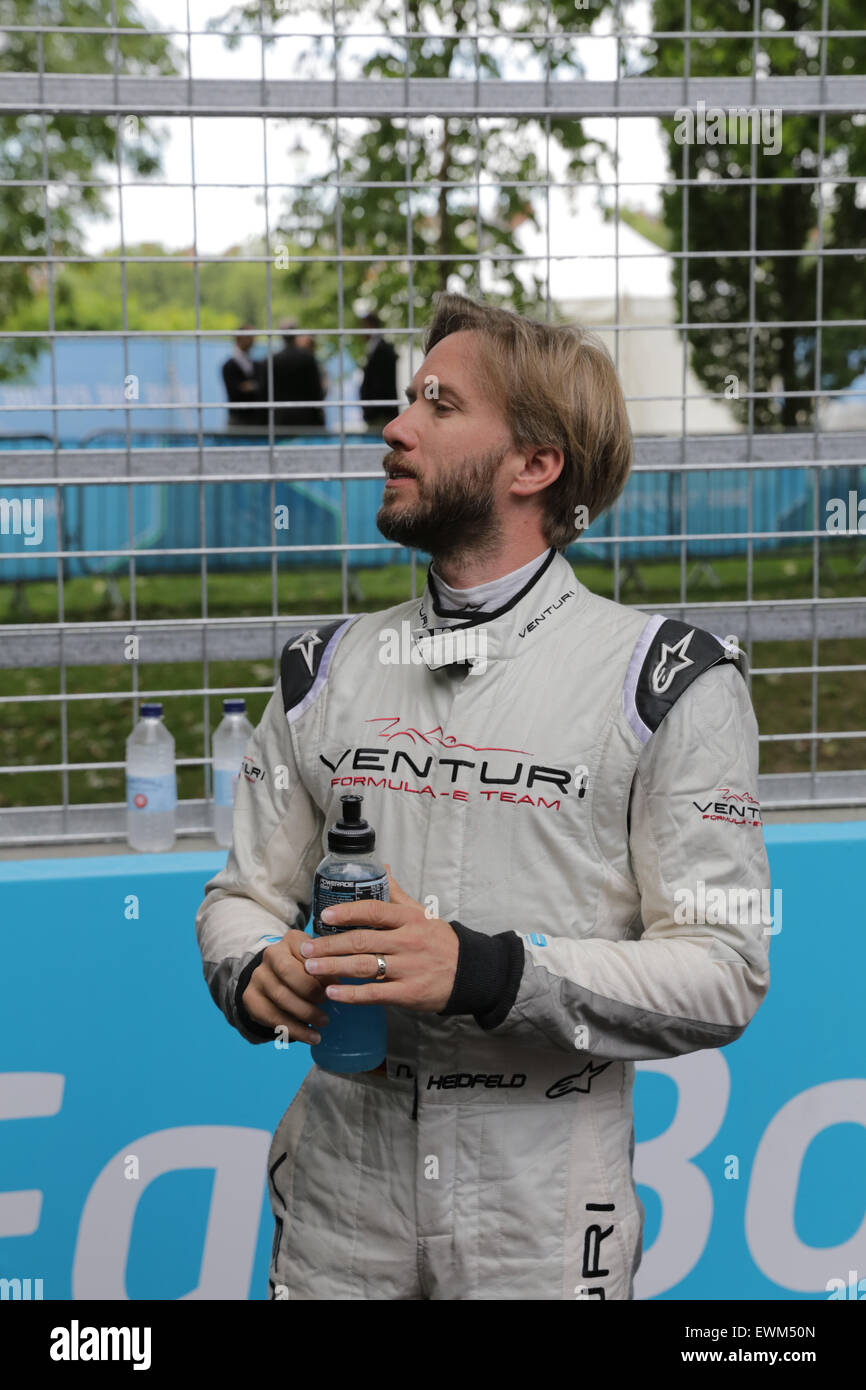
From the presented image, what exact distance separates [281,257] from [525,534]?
3.81 ft

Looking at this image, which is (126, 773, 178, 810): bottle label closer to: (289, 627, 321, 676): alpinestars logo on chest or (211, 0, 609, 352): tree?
(289, 627, 321, 676): alpinestars logo on chest

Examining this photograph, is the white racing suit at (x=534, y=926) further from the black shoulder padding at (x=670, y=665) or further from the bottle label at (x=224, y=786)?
the bottle label at (x=224, y=786)

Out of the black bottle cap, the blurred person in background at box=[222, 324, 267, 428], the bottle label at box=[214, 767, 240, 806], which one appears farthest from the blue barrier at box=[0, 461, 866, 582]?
the blurred person in background at box=[222, 324, 267, 428]

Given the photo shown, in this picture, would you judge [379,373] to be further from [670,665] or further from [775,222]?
[775,222]

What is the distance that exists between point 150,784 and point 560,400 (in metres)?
1.51

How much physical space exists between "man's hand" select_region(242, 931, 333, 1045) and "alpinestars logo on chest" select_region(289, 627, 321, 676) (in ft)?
1.48

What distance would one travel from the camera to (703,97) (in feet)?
10.6

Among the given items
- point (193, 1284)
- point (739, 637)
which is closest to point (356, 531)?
point (739, 637)

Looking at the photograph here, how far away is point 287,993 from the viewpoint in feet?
5.78

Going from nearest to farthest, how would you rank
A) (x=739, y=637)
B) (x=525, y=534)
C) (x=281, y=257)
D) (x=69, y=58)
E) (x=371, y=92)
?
(x=525, y=534)
(x=281, y=257)
(x=371, y=92)
(x=739, y=637)
(x=69, y=58)

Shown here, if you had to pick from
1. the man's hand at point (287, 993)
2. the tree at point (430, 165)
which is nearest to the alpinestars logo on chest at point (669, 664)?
the man's hand at point (287, 993)

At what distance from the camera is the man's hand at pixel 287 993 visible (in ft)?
5.73

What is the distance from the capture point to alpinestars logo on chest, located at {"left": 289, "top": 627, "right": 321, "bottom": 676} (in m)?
2.09
